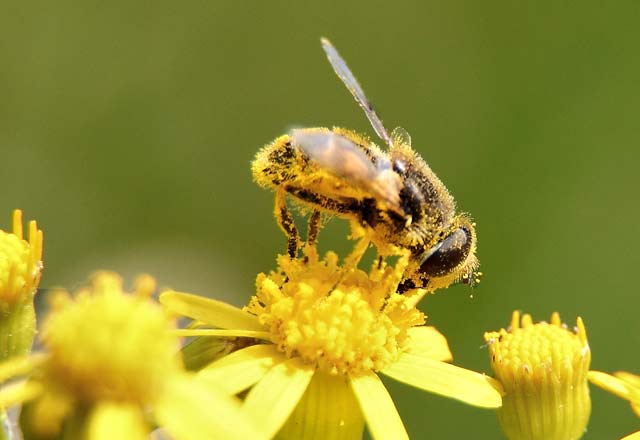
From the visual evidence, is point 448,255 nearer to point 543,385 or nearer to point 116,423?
point 543,385

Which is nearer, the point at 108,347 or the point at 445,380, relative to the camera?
the point at 108,347

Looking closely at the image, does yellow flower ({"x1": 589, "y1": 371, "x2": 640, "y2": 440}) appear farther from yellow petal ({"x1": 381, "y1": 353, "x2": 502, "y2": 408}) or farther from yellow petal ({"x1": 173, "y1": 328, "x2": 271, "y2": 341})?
yellow petal ({"x1": 173, "y1": 328, "x2": 271, "y2": 341})

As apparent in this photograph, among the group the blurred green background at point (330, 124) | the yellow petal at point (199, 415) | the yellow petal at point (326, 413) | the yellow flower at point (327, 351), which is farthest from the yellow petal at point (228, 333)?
the blurred green background at point (330, 124)

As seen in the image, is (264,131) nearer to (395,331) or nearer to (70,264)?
(70,264)

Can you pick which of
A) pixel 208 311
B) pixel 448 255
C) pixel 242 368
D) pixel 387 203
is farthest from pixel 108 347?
pixel 448 255

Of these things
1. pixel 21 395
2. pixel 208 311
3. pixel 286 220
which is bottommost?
pixel 21 395

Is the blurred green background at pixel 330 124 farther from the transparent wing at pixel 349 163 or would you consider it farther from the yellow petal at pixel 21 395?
the yellow petal at pixel 21 395

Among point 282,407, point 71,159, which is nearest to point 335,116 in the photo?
point 71,159
